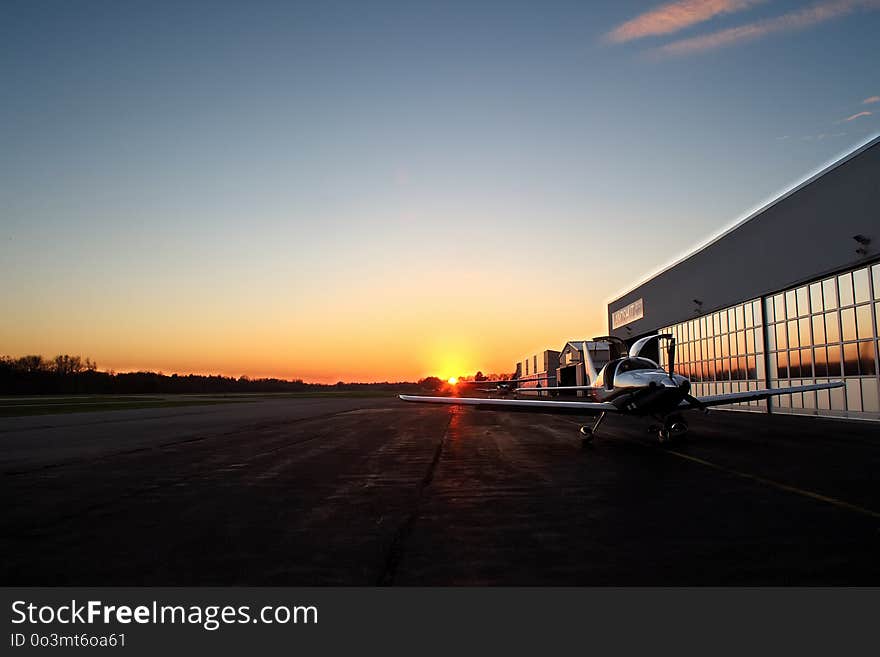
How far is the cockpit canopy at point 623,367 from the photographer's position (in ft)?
53.6

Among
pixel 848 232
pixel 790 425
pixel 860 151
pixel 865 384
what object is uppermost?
pixel 860 151

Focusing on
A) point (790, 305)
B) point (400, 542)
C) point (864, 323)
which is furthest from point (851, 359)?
point (400, 542)

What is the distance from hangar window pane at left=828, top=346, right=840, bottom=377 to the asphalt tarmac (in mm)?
11203

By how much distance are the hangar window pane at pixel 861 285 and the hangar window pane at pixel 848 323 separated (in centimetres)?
63

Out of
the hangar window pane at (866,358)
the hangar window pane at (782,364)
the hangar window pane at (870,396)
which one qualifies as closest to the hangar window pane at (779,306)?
the hangar window pane at (782,364)

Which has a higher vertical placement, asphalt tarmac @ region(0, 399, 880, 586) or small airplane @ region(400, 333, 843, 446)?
small airplane @ region(400, 333, 843, 446)

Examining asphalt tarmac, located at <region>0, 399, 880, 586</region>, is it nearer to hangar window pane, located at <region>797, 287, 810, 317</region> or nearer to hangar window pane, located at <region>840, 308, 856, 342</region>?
hangar window pane, located at <region>840, 308, 856, 342</region>

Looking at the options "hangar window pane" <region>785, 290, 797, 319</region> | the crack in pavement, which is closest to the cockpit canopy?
the crack in pavement

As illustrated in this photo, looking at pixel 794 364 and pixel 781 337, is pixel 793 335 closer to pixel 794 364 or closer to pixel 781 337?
pixel 781 337

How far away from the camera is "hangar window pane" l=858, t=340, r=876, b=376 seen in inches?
879
